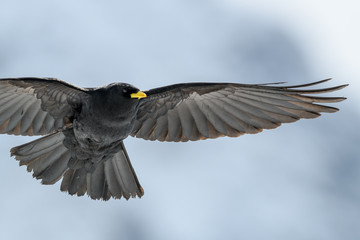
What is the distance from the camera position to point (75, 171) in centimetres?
1366

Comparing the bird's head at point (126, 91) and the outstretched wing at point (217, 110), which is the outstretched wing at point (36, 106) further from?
the outstretched wing at point (217, 110)

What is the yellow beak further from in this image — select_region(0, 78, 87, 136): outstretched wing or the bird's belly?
select_region(0, 78, 87, 136): outstretched wing

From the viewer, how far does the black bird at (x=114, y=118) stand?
12.2 meters

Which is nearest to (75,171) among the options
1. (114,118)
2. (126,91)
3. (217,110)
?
(114,118)

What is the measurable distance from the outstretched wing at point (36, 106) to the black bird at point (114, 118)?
0.8 inches

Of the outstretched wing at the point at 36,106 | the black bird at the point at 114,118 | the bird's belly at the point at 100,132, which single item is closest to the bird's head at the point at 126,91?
the black bird at the point at 114,118

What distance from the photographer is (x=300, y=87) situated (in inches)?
463

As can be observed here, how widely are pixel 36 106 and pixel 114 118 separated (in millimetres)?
1908

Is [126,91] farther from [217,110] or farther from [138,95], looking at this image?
[217,110]

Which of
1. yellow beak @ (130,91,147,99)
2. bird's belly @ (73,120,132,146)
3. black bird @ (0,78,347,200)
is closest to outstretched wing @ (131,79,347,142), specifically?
black bird @ (0,78,347,200)

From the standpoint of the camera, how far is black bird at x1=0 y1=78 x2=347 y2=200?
12.2m

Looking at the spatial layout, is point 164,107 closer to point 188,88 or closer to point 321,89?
point 188,88

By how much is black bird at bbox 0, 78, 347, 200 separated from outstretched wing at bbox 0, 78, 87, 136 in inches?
0.8

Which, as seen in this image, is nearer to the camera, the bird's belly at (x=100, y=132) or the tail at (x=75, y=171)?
the bird's belly at (x=100, y=132)
